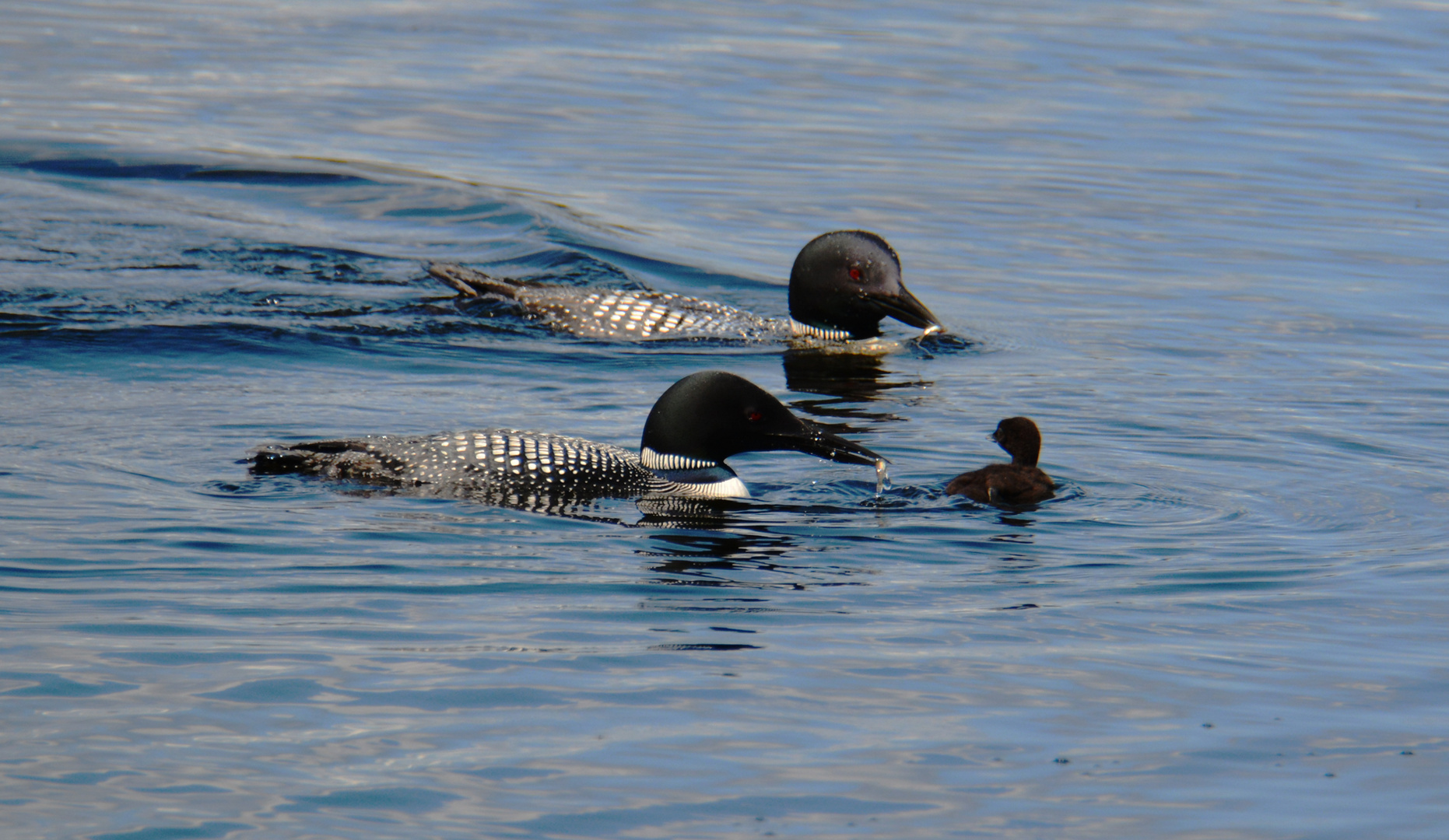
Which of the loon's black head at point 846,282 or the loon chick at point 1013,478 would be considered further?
the loon's black head at point 846,282

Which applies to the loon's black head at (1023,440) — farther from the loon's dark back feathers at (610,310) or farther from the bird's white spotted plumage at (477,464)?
the loon's dark back feathers at (610,310)

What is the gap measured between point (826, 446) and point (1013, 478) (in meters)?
0.73

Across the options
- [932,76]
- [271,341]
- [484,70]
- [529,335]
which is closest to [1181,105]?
[932,76]

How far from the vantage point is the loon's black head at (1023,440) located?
266 inches

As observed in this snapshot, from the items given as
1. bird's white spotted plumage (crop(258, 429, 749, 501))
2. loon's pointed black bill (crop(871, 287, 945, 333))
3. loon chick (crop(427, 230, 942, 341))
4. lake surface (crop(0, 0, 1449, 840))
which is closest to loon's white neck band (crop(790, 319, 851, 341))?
loon chick (crop(427, 230, 942, 341))

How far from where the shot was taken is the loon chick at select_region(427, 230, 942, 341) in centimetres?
994

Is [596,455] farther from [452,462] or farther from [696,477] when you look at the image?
[452,462]

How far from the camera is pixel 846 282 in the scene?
10398 millimetres

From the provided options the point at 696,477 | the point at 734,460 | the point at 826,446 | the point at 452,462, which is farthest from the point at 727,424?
the point at 452,462

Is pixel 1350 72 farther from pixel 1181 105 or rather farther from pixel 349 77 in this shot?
pixel 349 77

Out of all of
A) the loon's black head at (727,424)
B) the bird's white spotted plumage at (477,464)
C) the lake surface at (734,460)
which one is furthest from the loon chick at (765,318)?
the bird's white spotted plumage at (477,464)

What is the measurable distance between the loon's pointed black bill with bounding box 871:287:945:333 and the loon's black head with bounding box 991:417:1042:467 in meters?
3.16

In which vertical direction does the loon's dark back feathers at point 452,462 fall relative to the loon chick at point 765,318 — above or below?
below

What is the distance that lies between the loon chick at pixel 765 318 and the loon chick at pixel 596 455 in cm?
304
